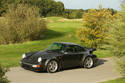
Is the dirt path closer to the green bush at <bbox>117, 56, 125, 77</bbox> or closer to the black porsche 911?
the black porsche 911

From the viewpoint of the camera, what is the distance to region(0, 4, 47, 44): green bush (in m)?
22.8

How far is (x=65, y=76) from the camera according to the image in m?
9.58

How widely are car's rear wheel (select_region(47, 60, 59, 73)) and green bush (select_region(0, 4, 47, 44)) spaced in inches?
532

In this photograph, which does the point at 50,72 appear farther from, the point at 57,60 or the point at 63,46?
the point at 63,46

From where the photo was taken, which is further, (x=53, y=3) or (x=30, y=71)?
(x=53, y=3)

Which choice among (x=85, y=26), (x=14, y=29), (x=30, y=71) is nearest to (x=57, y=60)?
(x=30, y=71)

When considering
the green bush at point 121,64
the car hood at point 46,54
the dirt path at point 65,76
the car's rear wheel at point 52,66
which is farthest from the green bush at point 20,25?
the green bush at point 121,64

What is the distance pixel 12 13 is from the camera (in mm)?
23391

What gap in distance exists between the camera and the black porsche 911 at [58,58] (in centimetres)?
993

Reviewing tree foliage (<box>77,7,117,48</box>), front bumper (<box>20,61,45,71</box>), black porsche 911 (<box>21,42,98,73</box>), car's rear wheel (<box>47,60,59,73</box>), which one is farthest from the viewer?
tree foliage (<box>77,7,117,48</box>)

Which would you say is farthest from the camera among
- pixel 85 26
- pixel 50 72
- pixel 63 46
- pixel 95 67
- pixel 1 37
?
pixel 1 37

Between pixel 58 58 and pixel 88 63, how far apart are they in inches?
81.1

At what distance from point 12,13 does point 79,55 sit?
1411 centimetres

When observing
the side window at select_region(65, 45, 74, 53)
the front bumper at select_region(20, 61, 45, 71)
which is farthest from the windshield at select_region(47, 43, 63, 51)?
the front bumper at select_region(20, 61, 45, 71)
